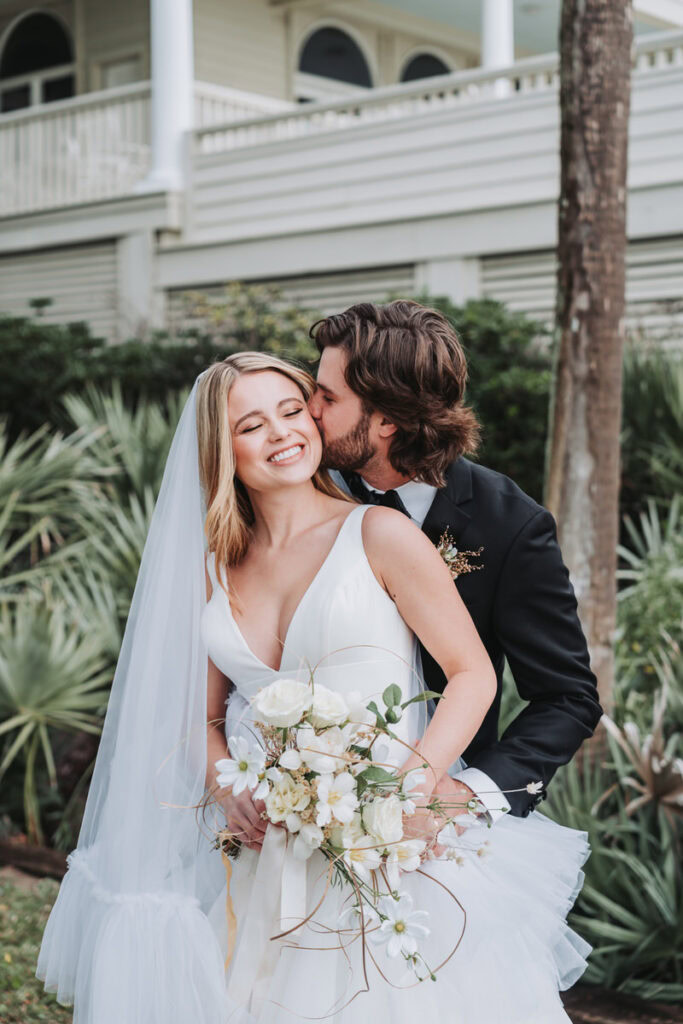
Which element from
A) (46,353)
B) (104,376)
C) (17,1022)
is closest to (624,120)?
(17,1022)

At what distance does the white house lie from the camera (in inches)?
427

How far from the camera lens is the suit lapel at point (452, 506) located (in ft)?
8.89

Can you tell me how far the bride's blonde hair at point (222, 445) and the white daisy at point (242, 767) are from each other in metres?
0.54

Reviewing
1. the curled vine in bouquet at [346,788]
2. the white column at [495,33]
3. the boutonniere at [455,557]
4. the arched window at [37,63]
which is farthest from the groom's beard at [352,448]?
the arched window at [37,63]

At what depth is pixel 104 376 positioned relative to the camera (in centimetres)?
1110

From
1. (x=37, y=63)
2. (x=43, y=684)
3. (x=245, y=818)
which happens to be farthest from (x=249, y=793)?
(x=37, y=63)

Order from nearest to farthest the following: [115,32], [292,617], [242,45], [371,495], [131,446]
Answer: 1. [292,617]
2. [371,495]
3. [131,446]
4. [242,45]
5. [115,32]

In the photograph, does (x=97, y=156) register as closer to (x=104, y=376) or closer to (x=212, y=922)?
(x=104, y=376)

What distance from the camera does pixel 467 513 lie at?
8.91 feet

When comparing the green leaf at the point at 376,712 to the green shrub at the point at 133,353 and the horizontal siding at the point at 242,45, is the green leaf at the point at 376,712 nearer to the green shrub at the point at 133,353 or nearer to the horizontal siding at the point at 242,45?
the green shrub at the point at 133,353

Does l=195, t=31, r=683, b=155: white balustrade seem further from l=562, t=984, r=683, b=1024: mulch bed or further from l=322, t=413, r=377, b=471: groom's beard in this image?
l=322, t=413, r=377, b=471: groom's beard

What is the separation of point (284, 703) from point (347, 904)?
51 centimetres

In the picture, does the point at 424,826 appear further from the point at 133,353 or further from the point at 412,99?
the point at 412,99

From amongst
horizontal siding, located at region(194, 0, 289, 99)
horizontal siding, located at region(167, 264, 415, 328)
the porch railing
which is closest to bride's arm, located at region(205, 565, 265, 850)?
horizontal siding, located at region(167, 264, 415, 328)
